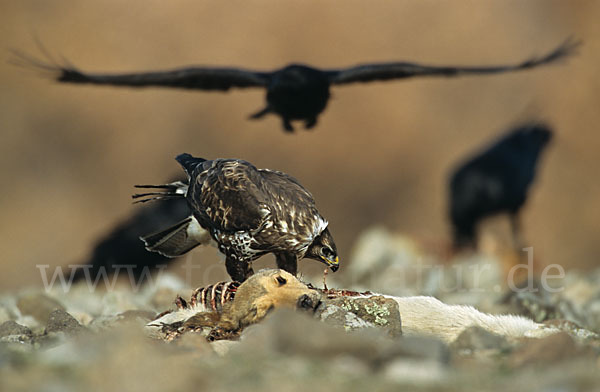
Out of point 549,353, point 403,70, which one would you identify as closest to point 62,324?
point 549,353

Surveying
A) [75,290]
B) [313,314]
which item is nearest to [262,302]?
[313,314]

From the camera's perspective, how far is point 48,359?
3.13 m

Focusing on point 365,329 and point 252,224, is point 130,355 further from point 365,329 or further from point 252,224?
point 252,224

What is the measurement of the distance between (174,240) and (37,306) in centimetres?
126

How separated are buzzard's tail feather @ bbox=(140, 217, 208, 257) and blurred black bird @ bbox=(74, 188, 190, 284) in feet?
23.1

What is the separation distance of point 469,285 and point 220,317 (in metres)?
5.92

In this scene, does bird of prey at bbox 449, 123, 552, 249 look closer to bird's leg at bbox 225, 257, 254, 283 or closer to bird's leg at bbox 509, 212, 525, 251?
bird's leg at bbox 509, 212, 525, 251

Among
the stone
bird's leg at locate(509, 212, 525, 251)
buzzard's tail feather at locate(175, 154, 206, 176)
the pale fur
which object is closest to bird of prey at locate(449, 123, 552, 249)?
bird's leg at locate(509, 212, 525, 251)

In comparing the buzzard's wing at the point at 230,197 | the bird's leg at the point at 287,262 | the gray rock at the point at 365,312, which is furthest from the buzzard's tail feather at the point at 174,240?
the gray rock at the point at 365,312

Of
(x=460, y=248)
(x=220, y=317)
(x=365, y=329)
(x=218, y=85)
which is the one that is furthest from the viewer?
(x=460, y=248)

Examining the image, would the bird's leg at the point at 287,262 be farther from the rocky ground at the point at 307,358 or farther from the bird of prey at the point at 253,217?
the rocky ground at the point at 307,358

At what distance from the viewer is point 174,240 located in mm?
6441

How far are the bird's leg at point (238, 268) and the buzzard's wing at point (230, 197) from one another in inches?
10.8

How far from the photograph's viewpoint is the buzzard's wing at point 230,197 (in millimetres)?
5625
